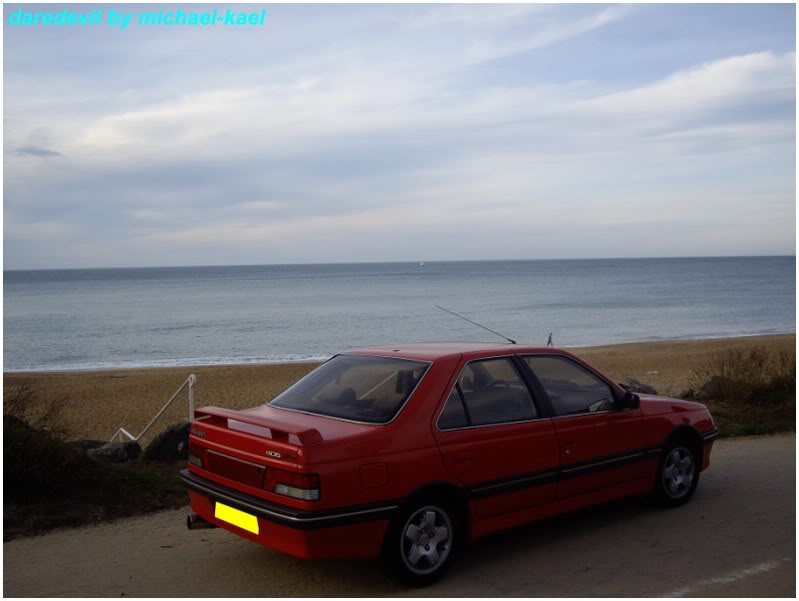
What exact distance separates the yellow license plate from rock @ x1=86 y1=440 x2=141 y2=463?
337cm

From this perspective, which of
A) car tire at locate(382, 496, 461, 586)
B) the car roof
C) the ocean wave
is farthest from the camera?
the ocean wave

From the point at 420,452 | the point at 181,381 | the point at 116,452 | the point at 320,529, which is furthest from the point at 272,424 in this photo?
the point at 181,381

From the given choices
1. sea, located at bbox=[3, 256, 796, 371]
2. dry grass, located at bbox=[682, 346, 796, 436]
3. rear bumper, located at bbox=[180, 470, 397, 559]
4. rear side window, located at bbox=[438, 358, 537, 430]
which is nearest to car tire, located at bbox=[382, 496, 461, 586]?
rear bumper, located at bbox=[180, 470, 397, 559]

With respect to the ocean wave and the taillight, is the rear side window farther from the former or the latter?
the ocean wave

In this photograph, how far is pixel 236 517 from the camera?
4992mm

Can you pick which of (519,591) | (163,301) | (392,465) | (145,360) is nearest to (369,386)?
(392,465)

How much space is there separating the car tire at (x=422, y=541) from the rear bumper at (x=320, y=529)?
0.36 feet

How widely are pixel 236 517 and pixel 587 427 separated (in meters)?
2.71

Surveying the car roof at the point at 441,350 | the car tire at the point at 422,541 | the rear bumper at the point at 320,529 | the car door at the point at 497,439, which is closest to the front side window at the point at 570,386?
the car roof at the point at 441,350

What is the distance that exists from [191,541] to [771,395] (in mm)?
9177

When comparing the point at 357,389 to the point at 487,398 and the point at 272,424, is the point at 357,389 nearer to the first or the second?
the point at 272,424

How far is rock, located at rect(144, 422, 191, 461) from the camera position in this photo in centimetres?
833

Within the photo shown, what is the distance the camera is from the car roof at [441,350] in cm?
563

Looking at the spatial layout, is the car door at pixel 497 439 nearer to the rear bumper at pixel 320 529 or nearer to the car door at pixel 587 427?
the car door at pixel 587 427
